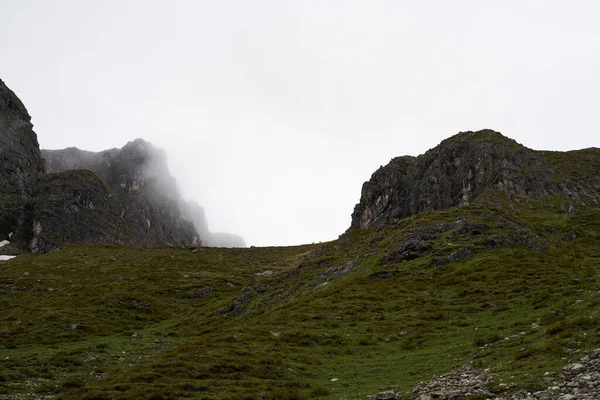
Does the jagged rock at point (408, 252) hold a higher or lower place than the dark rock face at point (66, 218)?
lower

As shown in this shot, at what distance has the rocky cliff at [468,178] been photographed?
346 ft

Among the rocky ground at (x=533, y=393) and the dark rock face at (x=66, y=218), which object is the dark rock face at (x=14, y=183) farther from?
the rocky ground at (x=533, y=393)

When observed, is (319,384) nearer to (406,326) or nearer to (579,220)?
(406,326)

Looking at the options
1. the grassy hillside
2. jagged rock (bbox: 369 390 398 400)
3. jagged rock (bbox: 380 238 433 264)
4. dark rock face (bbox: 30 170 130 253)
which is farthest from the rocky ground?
dark rock face (bbox: 30 170 130 253)

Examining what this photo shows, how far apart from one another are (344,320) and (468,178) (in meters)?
80.4

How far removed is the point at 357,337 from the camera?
3588 centimetres

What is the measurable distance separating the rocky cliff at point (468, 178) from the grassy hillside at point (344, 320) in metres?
12.6

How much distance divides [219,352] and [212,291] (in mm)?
62186

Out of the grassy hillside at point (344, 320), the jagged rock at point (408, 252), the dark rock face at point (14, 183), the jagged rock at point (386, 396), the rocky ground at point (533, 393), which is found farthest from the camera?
the dark rock face at point (14, 183)

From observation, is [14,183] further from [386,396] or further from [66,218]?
[386,396]

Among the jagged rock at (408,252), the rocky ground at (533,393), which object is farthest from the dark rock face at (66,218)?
the rocky ground at (533,393)

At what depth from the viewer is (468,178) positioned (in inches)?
4338

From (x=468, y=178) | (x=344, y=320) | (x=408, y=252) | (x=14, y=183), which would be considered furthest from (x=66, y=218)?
(x=344, y=320)

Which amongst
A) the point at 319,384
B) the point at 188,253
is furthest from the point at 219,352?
the point at 188,253
